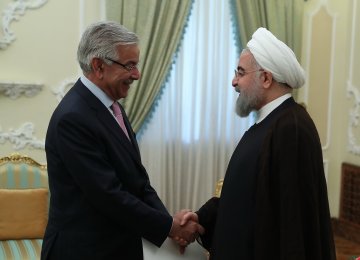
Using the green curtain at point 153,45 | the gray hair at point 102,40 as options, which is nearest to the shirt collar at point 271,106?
the gray hair at point 102,40

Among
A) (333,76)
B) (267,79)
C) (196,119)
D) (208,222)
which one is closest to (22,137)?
(196,119)

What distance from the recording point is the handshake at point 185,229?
1749 mm

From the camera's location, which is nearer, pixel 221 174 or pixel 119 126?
pixel 119 126

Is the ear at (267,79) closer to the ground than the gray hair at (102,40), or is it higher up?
closer to the ground

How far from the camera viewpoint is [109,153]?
5.16ft

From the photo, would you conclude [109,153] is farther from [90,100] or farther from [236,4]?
[236,4]

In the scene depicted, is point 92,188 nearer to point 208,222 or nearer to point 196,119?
point 208,222

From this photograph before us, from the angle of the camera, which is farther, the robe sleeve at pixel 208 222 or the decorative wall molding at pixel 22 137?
the decorative wall molding at pixel 22 137

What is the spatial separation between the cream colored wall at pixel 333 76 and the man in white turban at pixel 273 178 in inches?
102

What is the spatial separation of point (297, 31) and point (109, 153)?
292 centimetres

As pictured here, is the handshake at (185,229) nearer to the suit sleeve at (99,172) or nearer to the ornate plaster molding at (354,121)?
the suit sleeve at (99,172)

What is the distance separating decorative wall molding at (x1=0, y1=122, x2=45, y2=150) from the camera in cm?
339

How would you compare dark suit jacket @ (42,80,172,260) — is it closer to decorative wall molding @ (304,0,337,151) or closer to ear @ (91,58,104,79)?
ear @ (91,58,104,79)

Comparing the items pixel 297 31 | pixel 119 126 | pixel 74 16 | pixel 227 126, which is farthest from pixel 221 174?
pixel 119 126
